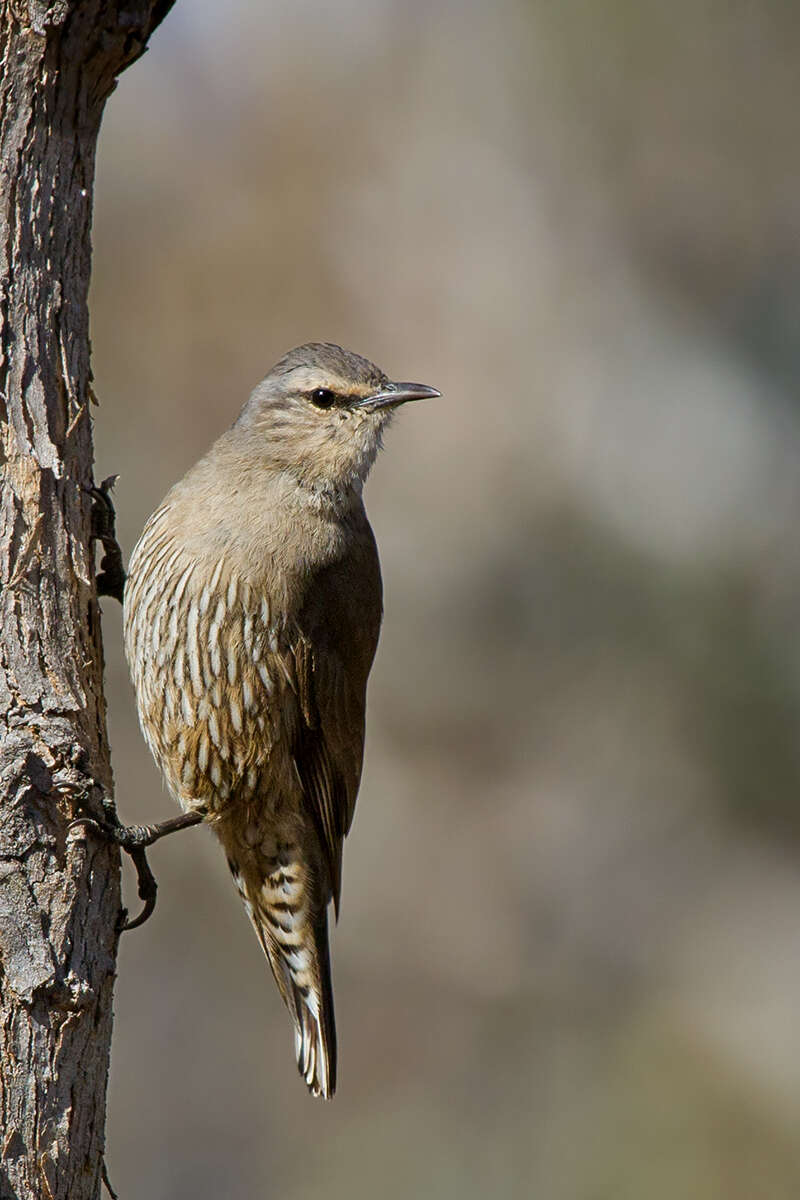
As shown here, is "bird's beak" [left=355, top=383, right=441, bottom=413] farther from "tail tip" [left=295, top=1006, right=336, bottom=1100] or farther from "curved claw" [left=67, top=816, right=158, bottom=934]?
"tail tip" [left=295, top=1006, right=336, bottom=1100]

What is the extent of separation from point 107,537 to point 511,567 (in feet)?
20.2

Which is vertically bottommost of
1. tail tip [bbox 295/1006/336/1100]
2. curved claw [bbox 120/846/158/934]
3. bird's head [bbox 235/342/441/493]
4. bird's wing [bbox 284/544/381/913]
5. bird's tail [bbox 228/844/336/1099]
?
tail tip [bbox 295/1006/336/1100]

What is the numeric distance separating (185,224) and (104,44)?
291 inches

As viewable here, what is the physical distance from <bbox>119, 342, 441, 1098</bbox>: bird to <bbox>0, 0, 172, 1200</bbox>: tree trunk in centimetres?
41

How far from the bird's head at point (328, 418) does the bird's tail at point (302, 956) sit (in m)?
1.01

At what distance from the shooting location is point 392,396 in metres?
3.77

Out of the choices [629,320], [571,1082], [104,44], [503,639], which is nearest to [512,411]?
Answer: [629,320]

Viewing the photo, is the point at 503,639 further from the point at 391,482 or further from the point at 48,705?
the point at 48,705

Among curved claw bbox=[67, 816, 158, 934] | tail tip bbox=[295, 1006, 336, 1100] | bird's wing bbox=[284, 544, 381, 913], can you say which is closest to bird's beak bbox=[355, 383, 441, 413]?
bird's wing bbox=[284, 544, 381, 913]

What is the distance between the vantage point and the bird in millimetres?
3539

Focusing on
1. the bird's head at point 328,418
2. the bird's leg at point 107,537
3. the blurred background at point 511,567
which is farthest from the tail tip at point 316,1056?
the blurred background at point 511,567

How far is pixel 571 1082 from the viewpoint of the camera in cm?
830

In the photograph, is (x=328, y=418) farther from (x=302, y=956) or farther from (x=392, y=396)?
(x=302, y=956)

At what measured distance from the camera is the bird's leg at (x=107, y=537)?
11.0 feet
